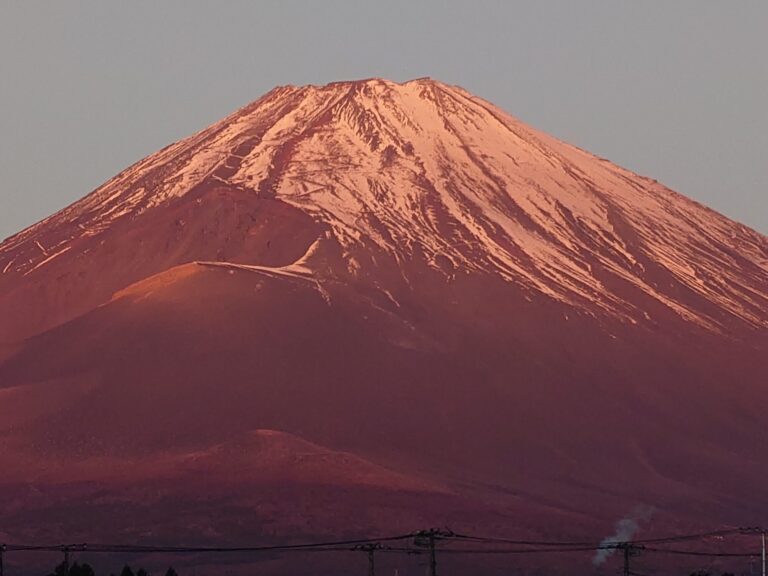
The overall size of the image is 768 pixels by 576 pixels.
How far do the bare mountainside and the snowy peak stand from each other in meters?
0.29

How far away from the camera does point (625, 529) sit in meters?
136

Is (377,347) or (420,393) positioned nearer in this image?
(420,393)

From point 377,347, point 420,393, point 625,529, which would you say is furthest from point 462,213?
point 625,529

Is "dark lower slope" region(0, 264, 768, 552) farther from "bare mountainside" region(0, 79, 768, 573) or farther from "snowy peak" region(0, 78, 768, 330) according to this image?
"snowy peak" region(0, 78, 768, 330)

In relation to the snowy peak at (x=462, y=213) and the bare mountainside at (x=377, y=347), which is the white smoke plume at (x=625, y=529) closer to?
the bare mountainside at (x=377, y=347)

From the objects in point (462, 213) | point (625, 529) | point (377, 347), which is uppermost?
point (462, 213)

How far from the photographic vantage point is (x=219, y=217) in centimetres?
18188

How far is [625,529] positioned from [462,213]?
168 feet

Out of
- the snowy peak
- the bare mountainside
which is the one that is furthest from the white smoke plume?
the snowy peak

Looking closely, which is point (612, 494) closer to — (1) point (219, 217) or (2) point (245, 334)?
(2) point (245, 334)

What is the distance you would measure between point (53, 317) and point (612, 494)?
51802mm

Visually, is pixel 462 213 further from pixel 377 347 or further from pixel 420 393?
pixel 420 393

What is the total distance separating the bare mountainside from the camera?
468ft

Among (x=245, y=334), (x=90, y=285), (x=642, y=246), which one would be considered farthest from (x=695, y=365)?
(x=90, y=285)
